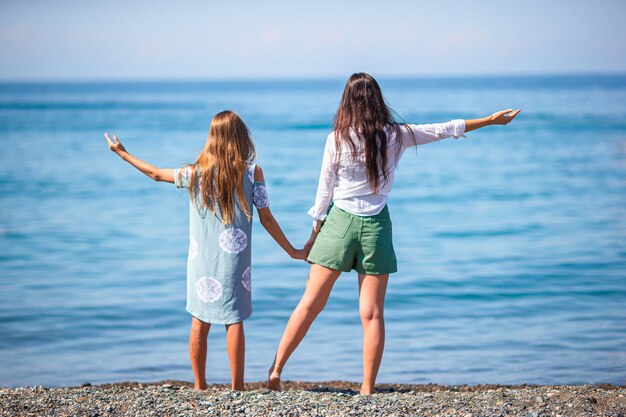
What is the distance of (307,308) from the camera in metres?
4.56

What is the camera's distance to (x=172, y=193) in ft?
60.7

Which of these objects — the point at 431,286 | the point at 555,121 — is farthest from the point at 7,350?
the point at 555,121

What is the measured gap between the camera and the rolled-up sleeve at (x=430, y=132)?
4418 millimetres

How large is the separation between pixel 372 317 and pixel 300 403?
2.20ft

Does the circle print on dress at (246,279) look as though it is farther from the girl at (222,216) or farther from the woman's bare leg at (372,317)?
the woman's bare leg at (372,317)

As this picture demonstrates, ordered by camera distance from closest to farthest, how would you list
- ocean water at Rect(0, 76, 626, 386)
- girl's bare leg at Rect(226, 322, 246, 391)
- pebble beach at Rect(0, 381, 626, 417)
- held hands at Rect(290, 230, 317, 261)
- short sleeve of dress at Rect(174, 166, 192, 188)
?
pebble beach at Rect(0, 381, 626, 417)
short sleeve of dress at Rect(174, 166, 192, 188)
girl's bare leg at Rect(226, 322, 246, 391)
held hands at Rect(290, 230, 317, 261)
ocean water at Rect(0, 76, 626, 386)

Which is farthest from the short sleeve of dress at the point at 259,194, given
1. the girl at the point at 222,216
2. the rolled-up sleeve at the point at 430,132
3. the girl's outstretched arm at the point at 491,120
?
the girl's outstretched arm at the point at 491,120

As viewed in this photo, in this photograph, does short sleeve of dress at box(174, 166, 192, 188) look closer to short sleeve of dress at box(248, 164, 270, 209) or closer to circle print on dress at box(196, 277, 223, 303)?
short sleeve of dress at box(248, 164, 270, 209)

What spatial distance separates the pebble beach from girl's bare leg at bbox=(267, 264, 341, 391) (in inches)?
8.9

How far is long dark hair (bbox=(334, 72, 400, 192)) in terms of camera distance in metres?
4.34

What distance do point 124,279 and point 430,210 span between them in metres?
7.88

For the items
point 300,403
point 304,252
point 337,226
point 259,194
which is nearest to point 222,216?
point 259,194

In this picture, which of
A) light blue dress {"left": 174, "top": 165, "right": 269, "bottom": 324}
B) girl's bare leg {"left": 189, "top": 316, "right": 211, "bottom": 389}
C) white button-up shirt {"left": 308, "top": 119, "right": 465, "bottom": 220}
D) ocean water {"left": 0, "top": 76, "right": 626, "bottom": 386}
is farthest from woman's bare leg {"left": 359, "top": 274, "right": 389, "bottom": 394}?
ocean water {"left": 0, "top": 76, "right": 626, "bottom": 386}

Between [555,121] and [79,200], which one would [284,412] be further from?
[555,121]
